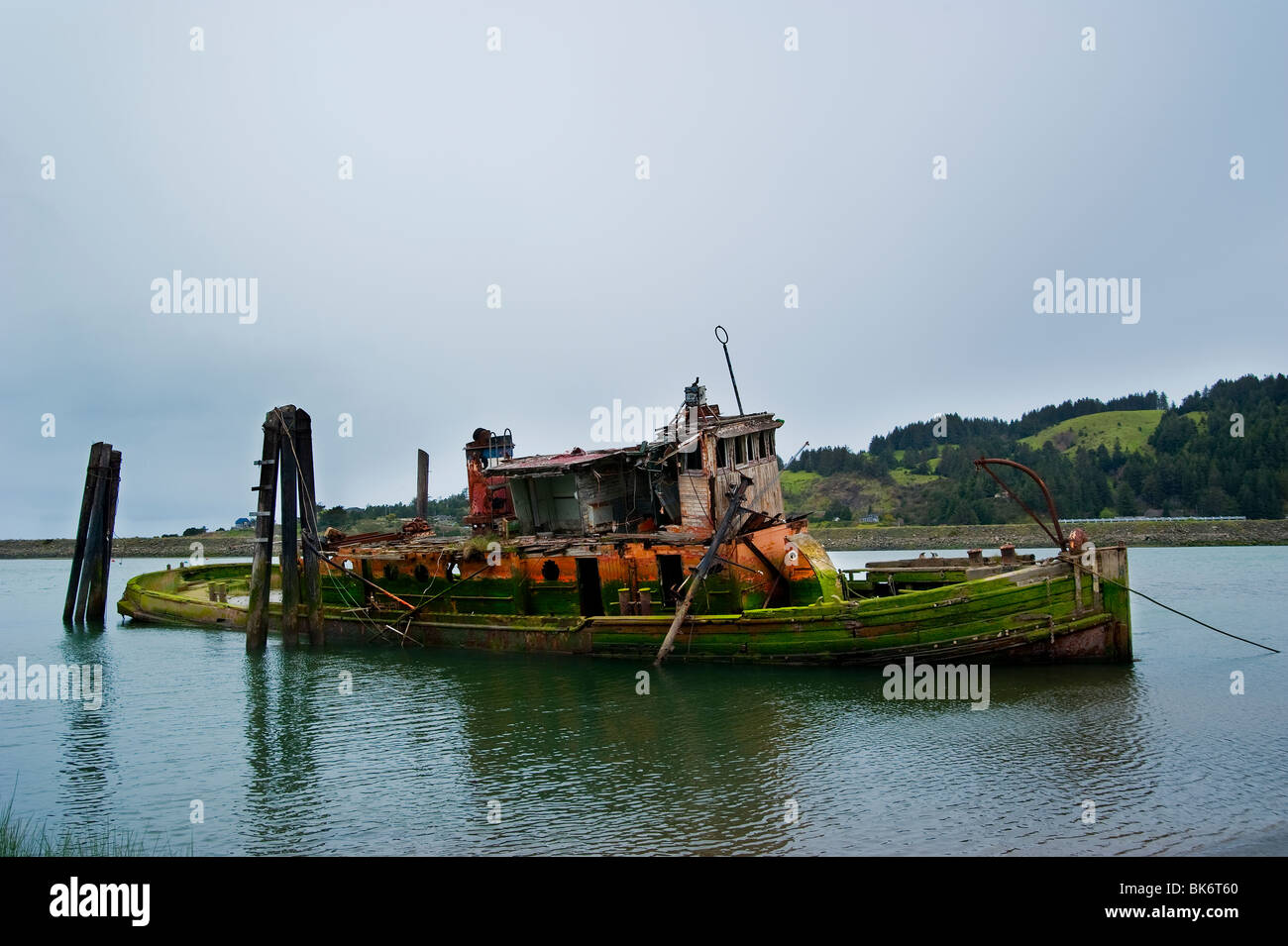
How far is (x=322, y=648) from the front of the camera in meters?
28.7

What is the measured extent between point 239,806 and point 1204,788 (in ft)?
48.1

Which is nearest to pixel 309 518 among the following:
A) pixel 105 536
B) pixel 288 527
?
pixel 288 527

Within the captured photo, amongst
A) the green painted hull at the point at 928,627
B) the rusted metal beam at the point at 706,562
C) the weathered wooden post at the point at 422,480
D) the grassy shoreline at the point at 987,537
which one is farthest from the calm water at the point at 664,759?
the grassy shoreline at the point at 987,537

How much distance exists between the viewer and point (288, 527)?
92.8 feet

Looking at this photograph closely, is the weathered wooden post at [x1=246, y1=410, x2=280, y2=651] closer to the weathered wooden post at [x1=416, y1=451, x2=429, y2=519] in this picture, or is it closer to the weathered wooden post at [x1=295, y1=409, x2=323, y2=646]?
the weathered wooden post at [x1=295, y1=409, x2=323, y2=646]

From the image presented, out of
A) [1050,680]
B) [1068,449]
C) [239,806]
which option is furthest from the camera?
[1068,449]

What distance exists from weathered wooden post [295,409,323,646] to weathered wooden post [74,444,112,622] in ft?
39.2

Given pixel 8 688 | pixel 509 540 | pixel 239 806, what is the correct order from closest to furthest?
pixel 239 806 < pixel 8 688 < pixel 509 540

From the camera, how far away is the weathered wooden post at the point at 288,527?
28156mm

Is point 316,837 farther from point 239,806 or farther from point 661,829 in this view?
point 661,829

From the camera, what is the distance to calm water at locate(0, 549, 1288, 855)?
497 inches

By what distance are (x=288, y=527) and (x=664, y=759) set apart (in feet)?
55.4

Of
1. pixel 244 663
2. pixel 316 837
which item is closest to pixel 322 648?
pixel 244 663
